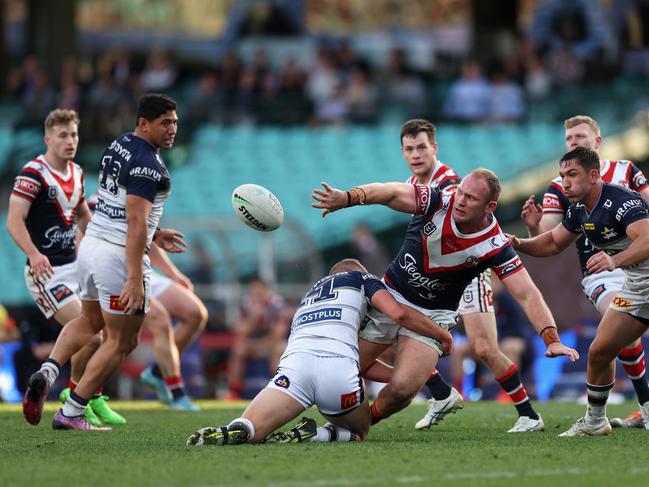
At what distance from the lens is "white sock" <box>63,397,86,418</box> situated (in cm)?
957

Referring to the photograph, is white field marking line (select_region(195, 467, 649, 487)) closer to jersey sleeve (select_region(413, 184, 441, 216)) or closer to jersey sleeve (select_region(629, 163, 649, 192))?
jersey sleeve (select_region(413, 184, 441, 216))

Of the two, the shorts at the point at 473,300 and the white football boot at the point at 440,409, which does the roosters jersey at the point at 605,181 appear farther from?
the white football boot at the point at 440,409

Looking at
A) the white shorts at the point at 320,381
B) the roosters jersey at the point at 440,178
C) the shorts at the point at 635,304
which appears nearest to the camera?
the white shorts at the point at 320,381

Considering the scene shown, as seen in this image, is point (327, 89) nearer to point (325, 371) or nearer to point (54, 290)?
point (54, 290)

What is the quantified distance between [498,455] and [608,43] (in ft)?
76.8

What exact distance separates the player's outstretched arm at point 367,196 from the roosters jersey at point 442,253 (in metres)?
0.13

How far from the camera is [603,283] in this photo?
10.1m

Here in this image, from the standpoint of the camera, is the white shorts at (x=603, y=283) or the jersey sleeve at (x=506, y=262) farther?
the white shorts at (x=603, y=283)

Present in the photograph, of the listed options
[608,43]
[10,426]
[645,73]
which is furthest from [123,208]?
[608,43]

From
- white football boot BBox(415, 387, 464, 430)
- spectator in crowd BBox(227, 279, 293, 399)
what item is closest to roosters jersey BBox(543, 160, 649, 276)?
white football boot BBox(415, 387, 464, 430)

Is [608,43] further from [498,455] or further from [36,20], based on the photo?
[498,455]

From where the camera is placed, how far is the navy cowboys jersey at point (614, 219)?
8.73m

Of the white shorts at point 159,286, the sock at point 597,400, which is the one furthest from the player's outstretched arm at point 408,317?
the white shorts at point 159,286

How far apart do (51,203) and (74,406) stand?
2.02 m
